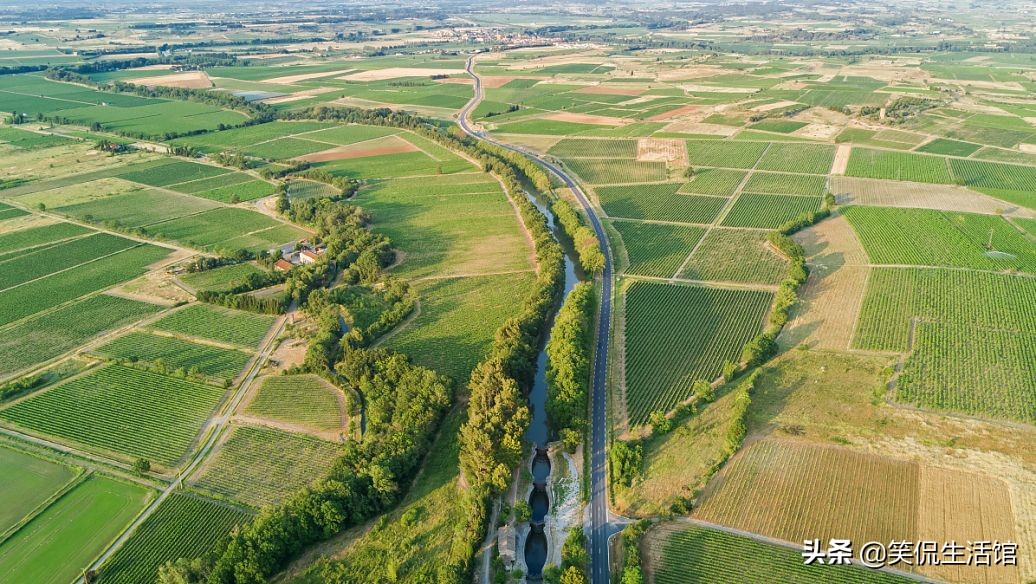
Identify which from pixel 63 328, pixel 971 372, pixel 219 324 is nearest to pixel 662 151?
pixel 971 372

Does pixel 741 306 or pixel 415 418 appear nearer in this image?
pixel 415 418

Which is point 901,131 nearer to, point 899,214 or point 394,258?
point 899,214

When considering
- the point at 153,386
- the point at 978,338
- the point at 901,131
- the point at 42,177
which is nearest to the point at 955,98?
the point at 901,131

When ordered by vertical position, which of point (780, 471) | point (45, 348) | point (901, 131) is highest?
point (901, 131)

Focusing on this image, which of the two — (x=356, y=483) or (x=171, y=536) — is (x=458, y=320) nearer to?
(x=356, y=483)

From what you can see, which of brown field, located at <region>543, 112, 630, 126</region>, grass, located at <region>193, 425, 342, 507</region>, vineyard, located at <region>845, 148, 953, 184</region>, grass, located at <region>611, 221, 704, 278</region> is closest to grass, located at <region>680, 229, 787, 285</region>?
grass, located at <region>611, 221, 704, 278</region>

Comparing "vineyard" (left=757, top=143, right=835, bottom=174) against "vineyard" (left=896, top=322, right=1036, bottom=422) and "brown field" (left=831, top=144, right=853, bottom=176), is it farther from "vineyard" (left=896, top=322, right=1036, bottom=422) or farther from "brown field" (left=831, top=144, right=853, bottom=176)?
"vineyard" (left=896, top=322, right=1036, bottom=422)

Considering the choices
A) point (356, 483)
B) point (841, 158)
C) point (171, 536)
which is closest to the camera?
point (171, 536)
